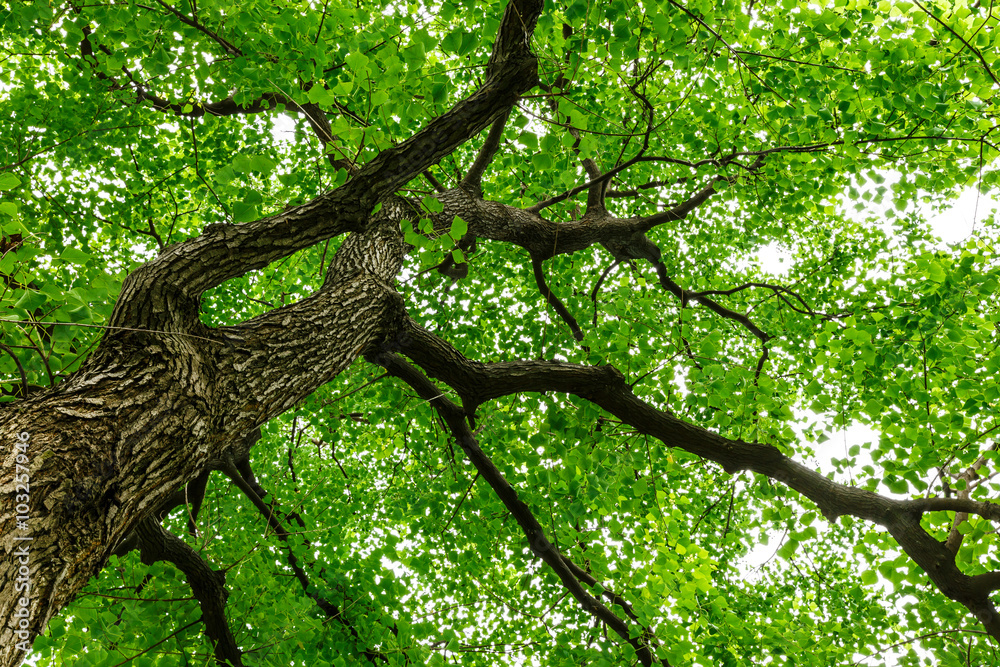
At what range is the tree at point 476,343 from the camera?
2408mm

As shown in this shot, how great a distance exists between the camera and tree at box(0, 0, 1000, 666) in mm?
2408

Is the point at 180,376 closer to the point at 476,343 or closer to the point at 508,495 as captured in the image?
the point at 508,495

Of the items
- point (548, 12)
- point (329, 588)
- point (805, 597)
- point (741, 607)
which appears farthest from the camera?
point (805, 597)

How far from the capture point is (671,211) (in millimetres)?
6207

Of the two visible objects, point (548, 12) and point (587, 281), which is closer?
Answer: point (548, 12)

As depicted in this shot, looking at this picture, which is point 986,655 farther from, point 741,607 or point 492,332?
point 492,332

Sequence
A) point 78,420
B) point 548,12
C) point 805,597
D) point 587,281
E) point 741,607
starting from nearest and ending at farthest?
point 78,420 → point 548,12 → point 741,607 → point 805,597 → point 587,281

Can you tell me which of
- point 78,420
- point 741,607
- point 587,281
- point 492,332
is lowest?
point 78,420

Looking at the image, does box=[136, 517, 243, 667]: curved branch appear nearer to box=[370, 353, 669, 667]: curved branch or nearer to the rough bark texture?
the rough bark texture

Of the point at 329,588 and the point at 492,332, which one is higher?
Result: the point at 492,332

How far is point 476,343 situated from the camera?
22.0ft

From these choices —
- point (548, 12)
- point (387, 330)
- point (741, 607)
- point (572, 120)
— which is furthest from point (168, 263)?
point (741, 607)

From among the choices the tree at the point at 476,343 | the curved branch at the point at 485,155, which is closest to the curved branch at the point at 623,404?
the tree at the point at 476,343

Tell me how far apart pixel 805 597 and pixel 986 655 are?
3.21 metres
